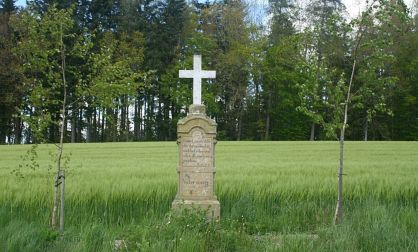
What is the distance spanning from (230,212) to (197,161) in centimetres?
123

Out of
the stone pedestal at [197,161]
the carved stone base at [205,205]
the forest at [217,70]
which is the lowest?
the carved stone base at [205,205]

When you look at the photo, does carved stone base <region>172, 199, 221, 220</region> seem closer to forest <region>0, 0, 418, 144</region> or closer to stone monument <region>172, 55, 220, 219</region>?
stone monument <region>172, 55, 220, 219</region>

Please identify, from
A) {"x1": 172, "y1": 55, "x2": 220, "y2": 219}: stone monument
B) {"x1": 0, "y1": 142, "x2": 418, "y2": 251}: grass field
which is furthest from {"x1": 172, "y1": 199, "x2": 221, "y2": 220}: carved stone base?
{"x1": 0, "y1": 142, "x2": 418, "y2": 251}: grass field

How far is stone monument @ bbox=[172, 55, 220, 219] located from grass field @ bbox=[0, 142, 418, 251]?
0.51 meters

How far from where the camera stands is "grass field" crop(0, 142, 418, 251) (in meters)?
5.71

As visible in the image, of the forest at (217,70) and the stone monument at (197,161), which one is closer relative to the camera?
the stone monument at (197,161)

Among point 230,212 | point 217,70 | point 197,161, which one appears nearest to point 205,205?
point 230,212

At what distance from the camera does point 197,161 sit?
351 inches

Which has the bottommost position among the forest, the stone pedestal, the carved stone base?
the carved stone base

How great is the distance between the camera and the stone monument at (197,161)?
347 inches

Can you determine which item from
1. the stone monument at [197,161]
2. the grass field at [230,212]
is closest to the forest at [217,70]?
the grass field at [230,212]

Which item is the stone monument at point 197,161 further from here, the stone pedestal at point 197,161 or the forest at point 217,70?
the forest at point 217,70

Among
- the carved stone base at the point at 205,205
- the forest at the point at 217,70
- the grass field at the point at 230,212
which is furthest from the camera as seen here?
the forest at the point at 217,70

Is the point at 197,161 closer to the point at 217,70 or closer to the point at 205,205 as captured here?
the point at 205,205
